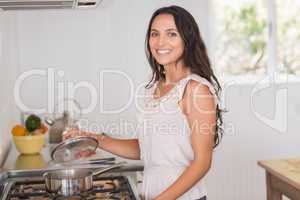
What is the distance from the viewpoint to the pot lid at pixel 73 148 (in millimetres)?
1909

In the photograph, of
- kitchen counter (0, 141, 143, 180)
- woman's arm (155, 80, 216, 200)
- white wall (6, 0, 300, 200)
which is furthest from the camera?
white wall (6, 0, 300, 200)

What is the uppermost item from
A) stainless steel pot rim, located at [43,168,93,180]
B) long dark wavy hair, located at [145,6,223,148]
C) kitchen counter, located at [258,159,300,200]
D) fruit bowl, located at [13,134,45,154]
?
long dark wavy hair, located at [145,6,223,148]

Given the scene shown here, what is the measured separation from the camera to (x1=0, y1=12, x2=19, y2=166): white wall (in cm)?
243

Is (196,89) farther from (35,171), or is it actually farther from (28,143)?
(28,143)

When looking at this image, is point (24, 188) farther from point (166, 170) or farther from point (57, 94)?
point (57, 94)

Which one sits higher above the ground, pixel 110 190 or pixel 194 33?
pixel 194 33

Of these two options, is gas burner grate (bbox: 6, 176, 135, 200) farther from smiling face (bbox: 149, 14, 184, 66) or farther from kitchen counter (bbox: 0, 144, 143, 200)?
smiling face (bbox: 149, 14, 184, 66)

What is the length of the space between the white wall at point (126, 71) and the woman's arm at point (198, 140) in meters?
1.94

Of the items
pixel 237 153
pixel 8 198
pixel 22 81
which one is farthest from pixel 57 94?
pixel 8 198

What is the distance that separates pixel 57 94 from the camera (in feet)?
11.3

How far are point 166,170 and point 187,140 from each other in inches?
5.1

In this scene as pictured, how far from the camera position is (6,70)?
2664mm

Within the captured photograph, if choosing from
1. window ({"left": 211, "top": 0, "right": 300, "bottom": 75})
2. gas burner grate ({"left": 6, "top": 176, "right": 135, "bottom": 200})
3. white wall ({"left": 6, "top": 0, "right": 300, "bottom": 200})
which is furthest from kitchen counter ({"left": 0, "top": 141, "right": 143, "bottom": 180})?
window ({"left": 211, "top": 0, "right": 300, "bottom": 75})

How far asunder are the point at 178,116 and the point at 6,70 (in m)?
1.29
